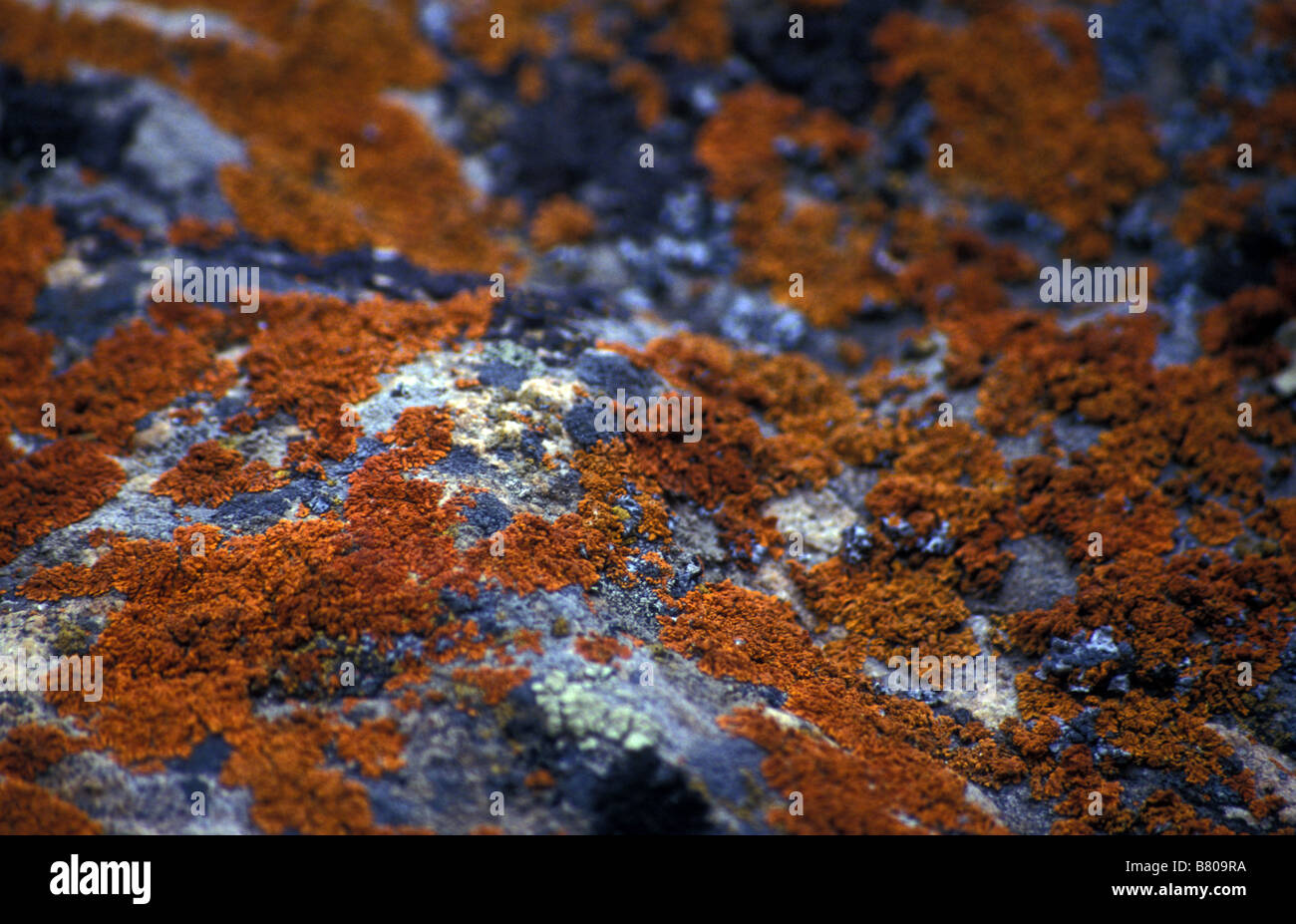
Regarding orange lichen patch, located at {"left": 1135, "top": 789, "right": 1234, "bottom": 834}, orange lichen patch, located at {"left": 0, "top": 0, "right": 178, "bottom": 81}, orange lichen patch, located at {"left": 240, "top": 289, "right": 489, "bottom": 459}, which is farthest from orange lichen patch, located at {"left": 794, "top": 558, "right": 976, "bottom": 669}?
orange lichen patch, located at {"left": 0, "top": 0, "right": 178, "bottom": 81}

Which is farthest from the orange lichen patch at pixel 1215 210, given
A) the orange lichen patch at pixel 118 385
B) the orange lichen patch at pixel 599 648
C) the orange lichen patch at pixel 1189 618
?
the orange lichen patch at pixel 118 385

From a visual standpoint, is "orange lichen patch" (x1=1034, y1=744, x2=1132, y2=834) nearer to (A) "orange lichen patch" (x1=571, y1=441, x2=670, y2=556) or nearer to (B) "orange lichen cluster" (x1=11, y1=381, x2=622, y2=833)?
(A) "orange lichen patch" (x1=571, y1=441, x2=670, y2=556)

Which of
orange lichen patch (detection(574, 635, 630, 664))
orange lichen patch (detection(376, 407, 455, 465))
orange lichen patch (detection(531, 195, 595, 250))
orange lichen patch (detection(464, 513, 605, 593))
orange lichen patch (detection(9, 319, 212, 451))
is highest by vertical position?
orange lichen patch (detection(531, 195, 595, 250))

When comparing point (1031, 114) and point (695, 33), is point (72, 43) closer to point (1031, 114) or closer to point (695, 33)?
point (695, 33)

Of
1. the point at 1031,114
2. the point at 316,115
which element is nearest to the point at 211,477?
the point at 316,115

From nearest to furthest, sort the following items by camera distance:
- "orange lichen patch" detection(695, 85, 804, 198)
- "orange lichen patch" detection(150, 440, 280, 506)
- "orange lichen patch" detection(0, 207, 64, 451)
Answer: "orange lichen patch" detection(150, 440, 280, 506) < "orange lichen patch" detection(0, 207, 64, 451) < "orange lichen patch" detection(695, 85, 804, 198)

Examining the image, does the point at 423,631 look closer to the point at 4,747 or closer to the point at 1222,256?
the point at 4,747

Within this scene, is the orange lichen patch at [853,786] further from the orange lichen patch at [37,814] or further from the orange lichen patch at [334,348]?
the orange lichen patch at [334,348]
